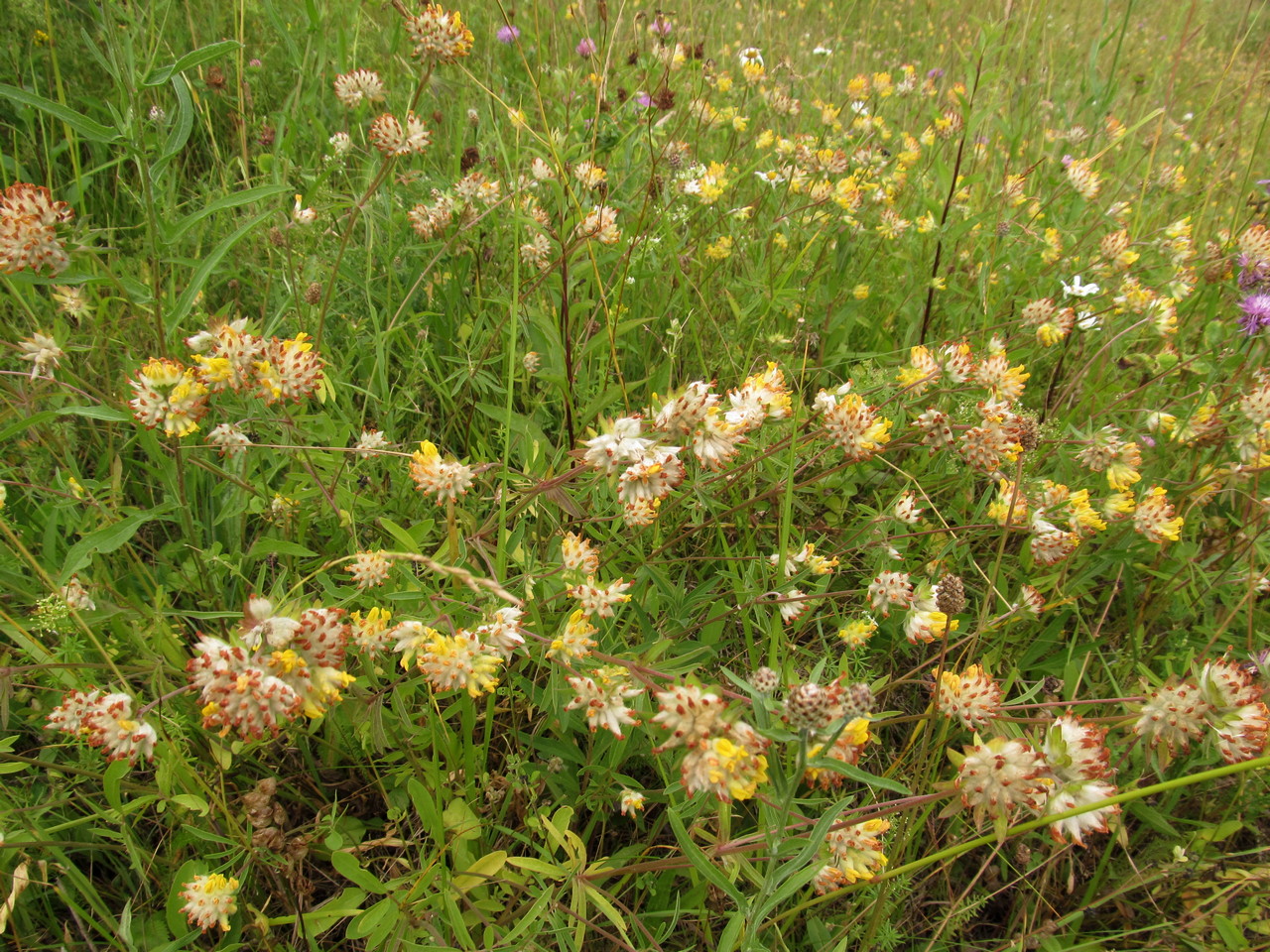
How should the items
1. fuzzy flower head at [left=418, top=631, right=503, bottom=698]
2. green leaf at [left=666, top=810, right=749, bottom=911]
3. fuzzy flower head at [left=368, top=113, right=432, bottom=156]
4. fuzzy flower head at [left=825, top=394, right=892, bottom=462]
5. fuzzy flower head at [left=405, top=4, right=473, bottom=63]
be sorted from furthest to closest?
fuzzy flower head at [left=368, top=113, right=432, bottom=156], fuzzy flower head at [left=405, top=4, right=473, bottom=63], fuzzy flower head at [left=825, top=394, right=892, bottom=462], fuzzy flower head at [left=418, top=631, right=503, bottom=698], green leaf at [left=666, top=810, right=749, bottom=911]

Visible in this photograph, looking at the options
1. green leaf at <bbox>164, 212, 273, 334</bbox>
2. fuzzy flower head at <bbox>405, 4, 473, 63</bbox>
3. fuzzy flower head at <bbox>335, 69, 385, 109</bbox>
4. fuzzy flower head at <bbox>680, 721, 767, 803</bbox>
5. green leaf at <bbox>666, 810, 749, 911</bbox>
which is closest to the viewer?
fuzzy flower head at <bbox>680, 721, 767, 803</bbox>

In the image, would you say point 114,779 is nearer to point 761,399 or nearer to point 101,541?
point 101,541

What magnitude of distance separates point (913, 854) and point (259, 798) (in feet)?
4.69

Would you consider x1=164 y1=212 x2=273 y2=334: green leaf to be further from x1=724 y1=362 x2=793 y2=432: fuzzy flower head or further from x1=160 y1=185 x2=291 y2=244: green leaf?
x1=724 y1=362 x2=793 y2=432: fuzzy flower head

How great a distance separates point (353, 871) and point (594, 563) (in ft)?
2.26

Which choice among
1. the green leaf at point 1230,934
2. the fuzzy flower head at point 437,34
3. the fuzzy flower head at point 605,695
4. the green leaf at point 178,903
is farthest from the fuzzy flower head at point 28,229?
the green leaf at point 1230,934

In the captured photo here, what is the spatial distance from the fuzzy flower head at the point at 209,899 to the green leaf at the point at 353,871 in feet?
0.80

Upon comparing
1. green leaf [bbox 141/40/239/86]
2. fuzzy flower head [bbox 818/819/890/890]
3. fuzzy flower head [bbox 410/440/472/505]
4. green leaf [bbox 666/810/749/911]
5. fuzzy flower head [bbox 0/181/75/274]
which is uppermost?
green leaf [bbox 141/40/239/86]

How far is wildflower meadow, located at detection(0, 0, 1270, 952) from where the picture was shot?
1332mm

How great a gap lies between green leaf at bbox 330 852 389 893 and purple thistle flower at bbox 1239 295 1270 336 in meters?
2.68

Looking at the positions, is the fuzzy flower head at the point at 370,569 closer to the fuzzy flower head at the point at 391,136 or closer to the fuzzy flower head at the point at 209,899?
the fuzzy flower head at the point at 209,899

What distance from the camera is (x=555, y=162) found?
1.82m

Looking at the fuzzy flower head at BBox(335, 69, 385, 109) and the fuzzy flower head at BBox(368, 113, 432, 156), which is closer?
the fuzzy flower head at BBox(368, 113, 432, 156)

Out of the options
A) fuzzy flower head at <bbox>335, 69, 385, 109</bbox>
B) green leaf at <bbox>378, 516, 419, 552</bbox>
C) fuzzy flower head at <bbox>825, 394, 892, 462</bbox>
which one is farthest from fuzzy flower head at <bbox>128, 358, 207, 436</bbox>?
fuzzy flower head at <bbox>335, 69, 385, 109</bbox>
